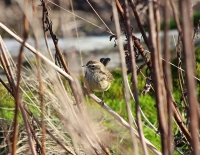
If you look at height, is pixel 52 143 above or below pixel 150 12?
below

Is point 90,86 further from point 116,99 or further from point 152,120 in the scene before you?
point 116,99

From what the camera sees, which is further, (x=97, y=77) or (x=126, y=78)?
(x=97, y=77)

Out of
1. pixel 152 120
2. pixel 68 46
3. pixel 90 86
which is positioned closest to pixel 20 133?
pixel 90 86

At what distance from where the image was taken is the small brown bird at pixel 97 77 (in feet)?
12.3

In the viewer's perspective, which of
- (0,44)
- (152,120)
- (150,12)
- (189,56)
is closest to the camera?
(189,56)

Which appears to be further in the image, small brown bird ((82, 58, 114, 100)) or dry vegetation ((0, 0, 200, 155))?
small brown bird ((82, 58, 114, 100))

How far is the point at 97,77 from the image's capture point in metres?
3.81

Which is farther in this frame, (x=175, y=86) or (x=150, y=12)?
(x=175, y=86)

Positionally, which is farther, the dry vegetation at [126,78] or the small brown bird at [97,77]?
the small brown bird at [97,77]

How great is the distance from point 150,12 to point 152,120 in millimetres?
3458

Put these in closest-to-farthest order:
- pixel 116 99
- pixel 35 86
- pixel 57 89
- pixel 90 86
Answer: pixel 57 89, pixel 90 86, pixel 35 86, pixel 116 99

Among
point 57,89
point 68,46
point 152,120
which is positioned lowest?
point 152,120

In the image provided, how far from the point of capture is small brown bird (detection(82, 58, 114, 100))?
374 centimetres

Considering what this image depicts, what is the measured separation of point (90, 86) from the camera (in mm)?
3723
